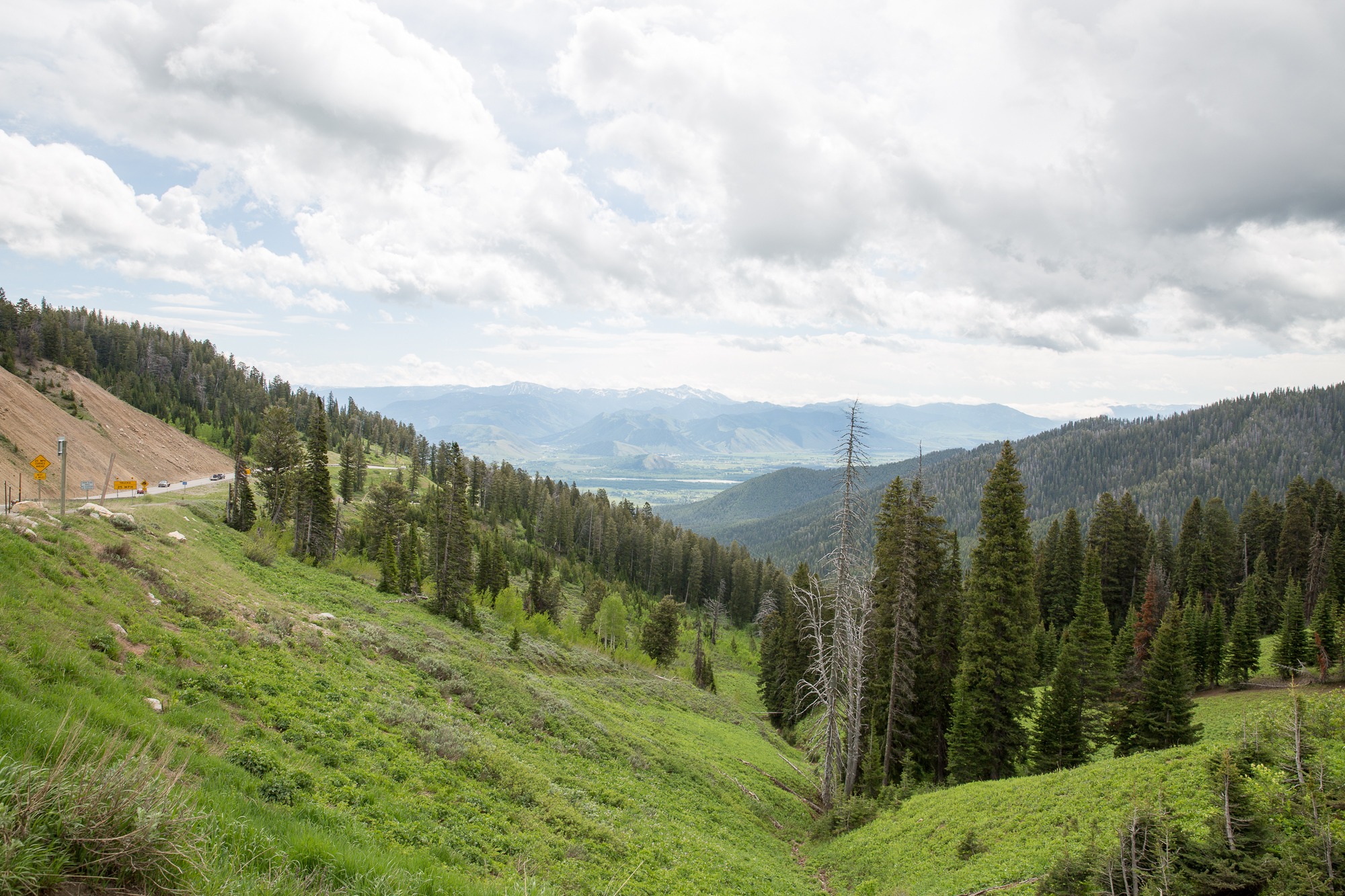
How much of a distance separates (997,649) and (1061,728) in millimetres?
4309

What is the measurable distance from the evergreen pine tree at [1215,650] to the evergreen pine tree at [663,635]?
44495 mm

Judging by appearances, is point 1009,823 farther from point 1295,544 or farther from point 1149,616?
point 1295,544

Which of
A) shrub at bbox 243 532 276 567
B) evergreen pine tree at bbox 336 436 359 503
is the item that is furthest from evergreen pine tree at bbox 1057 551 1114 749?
evergreen pine tree at bbox 336 436 359 503

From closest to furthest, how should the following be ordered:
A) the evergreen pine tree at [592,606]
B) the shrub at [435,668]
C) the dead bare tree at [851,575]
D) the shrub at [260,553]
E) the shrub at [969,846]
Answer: the shrub at [969,846], the shrub at [435,668], the dead bare tree at [851,575], the shrub at [260,553], the evergreen pine tree at [592,606]

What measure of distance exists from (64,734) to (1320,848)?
57.8 ft

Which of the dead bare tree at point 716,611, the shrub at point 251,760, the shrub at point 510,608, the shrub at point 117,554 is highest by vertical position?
the shrub at point 117,554

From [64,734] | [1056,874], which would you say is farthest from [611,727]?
[64,734]

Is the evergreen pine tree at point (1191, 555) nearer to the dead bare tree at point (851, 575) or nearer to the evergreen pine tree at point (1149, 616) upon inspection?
the evergreen pine tree at point (1149, 616)

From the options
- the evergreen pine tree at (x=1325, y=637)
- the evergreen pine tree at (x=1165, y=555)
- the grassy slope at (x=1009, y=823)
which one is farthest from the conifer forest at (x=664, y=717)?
the evergreen pine tree at (x=1165, y=555)

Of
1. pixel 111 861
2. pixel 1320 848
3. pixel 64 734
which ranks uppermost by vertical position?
pixel 111 861

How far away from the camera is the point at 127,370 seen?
123 m

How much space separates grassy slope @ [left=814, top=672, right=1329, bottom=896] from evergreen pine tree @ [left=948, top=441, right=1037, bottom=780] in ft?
13.5

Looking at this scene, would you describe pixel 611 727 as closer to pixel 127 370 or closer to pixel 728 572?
pixel 728 572

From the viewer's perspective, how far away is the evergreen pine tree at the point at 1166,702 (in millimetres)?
25672
